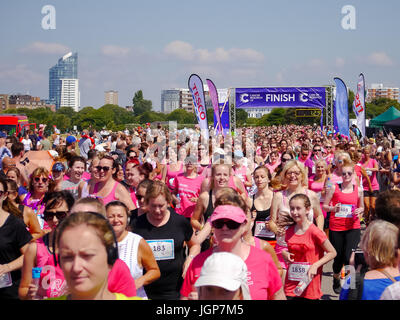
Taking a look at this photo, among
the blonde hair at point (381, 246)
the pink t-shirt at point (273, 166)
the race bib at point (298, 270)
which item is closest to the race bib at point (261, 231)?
the race bib at point (298, 270)

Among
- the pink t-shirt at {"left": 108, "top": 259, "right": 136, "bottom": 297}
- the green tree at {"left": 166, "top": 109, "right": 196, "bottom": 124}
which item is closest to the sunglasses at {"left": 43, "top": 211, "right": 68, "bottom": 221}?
the pink t-shirt at {"left": 108, "top": 259, "right": 136, "bottom": 297}

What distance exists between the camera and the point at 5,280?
3.97m

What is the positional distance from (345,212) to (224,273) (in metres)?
4.41

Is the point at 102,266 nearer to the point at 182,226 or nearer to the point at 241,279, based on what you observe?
the point at 241,279

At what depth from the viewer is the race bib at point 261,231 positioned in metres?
5.66

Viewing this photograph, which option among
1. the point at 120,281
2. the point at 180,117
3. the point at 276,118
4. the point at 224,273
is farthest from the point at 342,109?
the point at 180,117

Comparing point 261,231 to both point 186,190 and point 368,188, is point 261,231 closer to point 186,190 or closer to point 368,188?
point 186,190

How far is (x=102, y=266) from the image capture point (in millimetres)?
2258

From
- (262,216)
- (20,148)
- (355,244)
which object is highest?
(20,148)

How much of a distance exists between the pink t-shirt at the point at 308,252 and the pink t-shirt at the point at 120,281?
2078 millimetres

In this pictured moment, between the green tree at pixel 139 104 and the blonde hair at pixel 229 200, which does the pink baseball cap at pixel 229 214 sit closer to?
the blonde hair at pixel 229 200

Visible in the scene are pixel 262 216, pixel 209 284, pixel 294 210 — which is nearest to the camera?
pixel 209 284

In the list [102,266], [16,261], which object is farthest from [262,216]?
[102,266]

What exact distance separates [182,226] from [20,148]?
4.42 meters
